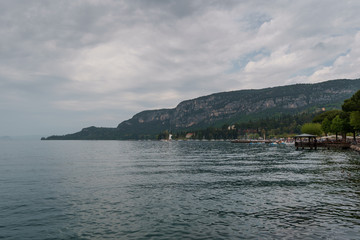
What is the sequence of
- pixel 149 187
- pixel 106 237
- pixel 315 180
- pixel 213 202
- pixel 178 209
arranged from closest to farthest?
pixel 106 237
pixel 178 209
pixel 213 202
pixel 149 187
pixel 315 180

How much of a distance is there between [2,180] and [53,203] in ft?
72.8

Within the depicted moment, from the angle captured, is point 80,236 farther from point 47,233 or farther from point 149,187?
point 149,187

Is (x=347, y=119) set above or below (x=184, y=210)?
above

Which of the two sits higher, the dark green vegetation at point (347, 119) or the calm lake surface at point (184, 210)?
the dark green vegetation at point (347, 119)

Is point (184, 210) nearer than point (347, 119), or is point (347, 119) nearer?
point (184, 210)

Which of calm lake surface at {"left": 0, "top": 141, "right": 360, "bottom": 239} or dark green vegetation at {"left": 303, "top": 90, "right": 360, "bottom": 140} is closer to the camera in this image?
calm lake surface at {"left": 0, "top": 141, "right": 360, "bottom": 239}

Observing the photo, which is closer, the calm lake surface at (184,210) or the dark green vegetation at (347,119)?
the calm lake surface at (184,210)

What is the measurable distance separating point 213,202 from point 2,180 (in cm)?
3657

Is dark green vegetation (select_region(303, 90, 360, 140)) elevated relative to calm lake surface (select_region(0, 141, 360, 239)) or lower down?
elevated

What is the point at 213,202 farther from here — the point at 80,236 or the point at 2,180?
the point at 2,180

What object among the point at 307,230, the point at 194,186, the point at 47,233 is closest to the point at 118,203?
the point at 47,233

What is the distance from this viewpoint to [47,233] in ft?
60.8

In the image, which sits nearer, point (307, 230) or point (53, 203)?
point (307, 230)

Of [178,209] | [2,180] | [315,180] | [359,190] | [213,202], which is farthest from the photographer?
[2,180]
